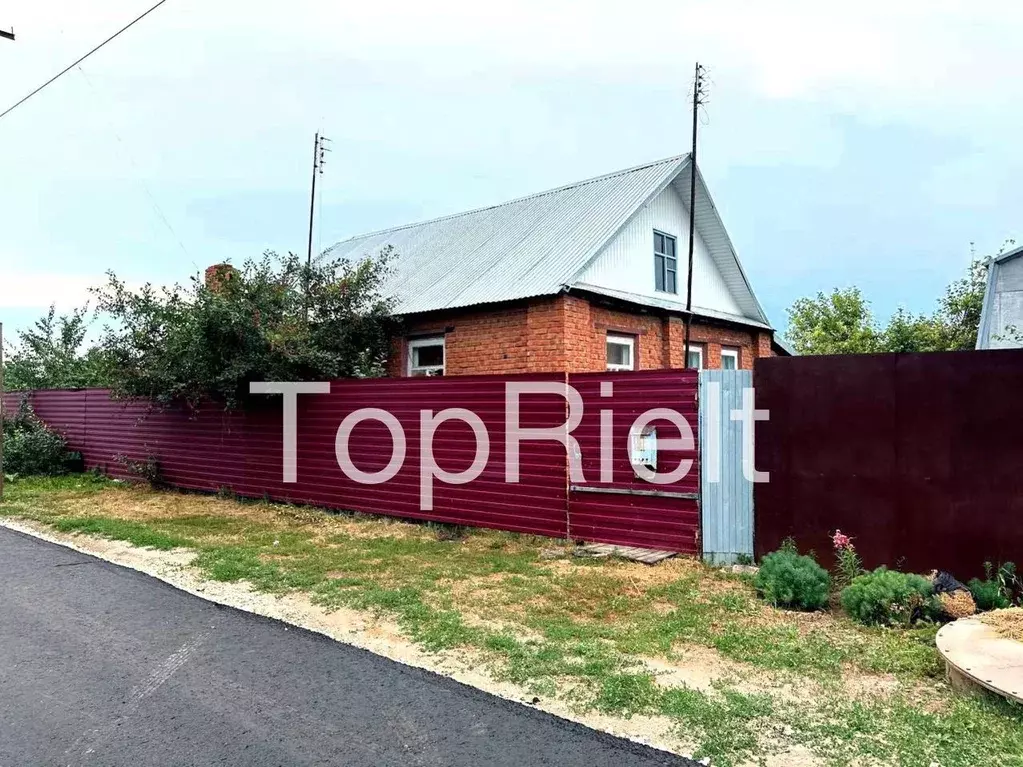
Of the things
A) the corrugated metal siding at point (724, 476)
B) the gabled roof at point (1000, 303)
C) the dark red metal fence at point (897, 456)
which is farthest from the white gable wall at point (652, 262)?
the dark red metal fence at point (897, 456)

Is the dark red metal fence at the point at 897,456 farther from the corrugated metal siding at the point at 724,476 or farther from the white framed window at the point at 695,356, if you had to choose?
the white framed window at the point at 695,356

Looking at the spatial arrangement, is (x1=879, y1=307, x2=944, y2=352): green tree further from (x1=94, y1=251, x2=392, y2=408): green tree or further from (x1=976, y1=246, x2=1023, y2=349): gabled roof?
(x1=94, y1=251, x2=392, y2=408): green tree

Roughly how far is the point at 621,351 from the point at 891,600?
907 cm

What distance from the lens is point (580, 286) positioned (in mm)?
12172

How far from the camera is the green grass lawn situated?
3.61 m

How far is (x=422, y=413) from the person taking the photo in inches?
384

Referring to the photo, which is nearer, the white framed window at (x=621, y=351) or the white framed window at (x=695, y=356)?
the white framed window at (x=621, y=351)

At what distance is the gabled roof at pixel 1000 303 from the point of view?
47.2ft

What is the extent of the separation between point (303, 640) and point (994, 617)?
189 inches

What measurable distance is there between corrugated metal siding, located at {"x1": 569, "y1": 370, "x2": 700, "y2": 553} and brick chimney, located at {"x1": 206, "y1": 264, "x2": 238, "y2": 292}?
250 inches

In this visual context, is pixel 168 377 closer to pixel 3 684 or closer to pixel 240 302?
pixel 240 302

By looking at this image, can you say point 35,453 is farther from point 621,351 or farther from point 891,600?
point 891,600

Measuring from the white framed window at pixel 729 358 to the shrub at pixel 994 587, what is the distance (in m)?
10.9

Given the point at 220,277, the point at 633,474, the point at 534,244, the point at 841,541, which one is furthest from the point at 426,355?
the point at 841,541
